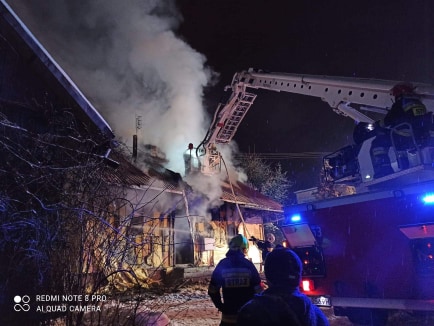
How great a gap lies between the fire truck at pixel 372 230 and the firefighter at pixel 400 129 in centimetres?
3

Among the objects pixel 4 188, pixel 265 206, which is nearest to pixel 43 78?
pixel 4 188

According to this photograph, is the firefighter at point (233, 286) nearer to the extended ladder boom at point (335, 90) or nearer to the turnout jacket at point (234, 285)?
the turnout jacket at point (234, 285)

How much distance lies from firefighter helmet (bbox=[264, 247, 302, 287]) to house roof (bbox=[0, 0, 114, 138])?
5247 mm

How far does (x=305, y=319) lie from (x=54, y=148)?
16.0ft

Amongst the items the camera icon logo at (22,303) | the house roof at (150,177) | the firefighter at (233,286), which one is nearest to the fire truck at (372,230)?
the firefighter at (233,286)

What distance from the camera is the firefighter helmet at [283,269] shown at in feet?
6.32

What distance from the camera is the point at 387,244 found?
442cm

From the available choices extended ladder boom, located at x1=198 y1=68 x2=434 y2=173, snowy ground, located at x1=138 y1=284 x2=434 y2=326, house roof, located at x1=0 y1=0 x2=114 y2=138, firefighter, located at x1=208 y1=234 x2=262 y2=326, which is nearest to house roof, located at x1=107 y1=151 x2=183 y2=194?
house roof, located at x1=0 y1=0 x2=114 y2=138

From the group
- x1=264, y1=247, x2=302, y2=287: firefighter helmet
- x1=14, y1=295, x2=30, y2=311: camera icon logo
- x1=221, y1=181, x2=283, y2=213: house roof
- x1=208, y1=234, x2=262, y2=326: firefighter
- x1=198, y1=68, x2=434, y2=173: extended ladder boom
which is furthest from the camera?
x1=221, y1=181, x2=283, y2=213: house roof

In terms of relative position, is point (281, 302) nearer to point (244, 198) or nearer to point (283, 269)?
point (283, 269)

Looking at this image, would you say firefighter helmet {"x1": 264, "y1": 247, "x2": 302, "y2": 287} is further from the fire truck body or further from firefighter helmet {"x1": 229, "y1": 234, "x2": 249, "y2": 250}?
the fire truck body

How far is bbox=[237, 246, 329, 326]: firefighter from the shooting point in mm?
1793

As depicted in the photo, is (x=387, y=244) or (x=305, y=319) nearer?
(x=305, y=319)

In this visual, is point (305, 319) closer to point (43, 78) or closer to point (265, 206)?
point (43, 78)
